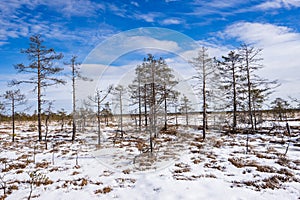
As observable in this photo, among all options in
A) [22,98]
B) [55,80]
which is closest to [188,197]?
[55,80]

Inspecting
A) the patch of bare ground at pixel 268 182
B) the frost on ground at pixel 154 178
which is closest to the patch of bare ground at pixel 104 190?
the frost on ground at pixel 154 178

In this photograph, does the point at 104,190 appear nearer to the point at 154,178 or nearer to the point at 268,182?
the point at 154,178

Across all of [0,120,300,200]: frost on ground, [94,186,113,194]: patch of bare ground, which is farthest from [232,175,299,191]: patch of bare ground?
[94,186,113,194]: patch of bare ground

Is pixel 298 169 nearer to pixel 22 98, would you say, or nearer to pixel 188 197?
pixel 188 197

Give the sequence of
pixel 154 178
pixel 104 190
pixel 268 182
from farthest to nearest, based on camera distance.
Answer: pixel 154 178, pixel 268 182, pixel 104 190

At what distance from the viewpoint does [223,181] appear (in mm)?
7227

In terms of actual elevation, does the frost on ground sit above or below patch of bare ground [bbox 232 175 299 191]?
below

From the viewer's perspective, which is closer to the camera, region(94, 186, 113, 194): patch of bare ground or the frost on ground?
the frost on ground

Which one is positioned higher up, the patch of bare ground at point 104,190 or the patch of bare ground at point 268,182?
the patch of bare ground at point 268,182

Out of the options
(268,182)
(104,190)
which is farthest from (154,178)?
(268,182)

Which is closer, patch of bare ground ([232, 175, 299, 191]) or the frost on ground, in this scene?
the frost on ground

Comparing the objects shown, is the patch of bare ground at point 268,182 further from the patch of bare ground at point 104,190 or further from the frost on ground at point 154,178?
the patch of bare ground at point 104,190

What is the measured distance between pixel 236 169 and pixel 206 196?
3.69 m

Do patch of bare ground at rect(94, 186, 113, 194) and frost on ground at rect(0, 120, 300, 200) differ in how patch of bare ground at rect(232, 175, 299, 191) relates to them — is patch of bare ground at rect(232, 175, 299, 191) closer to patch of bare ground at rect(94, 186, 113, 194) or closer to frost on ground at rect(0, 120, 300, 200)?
frost on ground at rect(0, 120, 300, 200)
